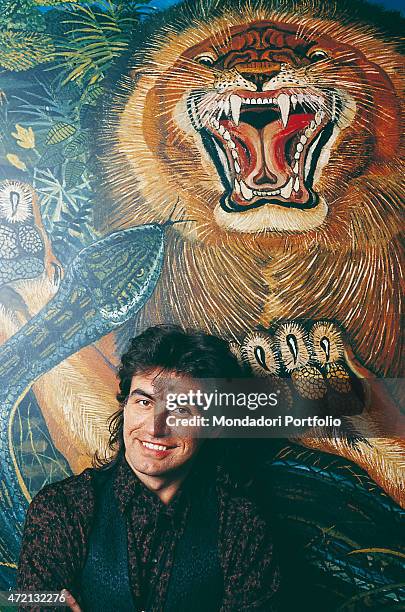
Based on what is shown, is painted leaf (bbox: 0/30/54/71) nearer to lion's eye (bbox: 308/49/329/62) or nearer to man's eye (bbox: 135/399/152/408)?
lion's eye (bbox: 308/49/329/62)

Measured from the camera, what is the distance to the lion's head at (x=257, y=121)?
6.92 ft

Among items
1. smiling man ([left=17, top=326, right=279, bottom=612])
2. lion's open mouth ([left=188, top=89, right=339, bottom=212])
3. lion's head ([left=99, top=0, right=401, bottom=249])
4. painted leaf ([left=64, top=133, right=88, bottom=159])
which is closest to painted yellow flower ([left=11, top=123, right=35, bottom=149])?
painted leaf ([left=64, top=133, right=88, bottom=159])

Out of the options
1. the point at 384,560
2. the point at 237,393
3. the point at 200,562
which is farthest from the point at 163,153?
the point at 384,560

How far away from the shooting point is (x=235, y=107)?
6.95ft

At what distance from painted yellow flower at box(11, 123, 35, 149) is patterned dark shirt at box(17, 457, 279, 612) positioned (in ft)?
3.67

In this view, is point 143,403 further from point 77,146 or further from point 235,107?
point 235,107

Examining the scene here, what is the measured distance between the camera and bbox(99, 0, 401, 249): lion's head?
2109mm

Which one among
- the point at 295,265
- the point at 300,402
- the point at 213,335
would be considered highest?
the point at 295,265

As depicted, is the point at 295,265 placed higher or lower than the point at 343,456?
higher

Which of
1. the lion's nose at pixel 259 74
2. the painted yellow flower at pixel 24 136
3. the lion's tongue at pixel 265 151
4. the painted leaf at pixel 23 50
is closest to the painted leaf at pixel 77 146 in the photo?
the painted yellow flower at pixel 24 136

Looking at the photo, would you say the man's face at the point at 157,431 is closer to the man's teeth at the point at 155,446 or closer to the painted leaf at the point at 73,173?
the man's teeth at the point at 155,446

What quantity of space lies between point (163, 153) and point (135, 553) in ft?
4.28

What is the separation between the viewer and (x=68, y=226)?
2129 mm

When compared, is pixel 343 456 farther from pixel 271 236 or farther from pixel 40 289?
pixel 40 289
